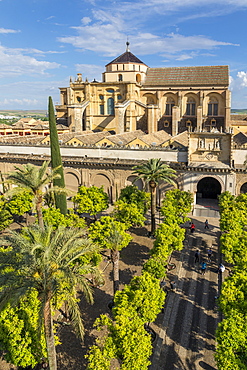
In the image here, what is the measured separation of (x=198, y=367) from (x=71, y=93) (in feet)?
156

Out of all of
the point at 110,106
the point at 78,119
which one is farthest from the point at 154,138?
Result: the point at 78,119

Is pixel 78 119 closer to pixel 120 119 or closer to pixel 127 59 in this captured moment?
pixel 120 119

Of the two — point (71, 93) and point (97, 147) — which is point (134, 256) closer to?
point (97, 147)

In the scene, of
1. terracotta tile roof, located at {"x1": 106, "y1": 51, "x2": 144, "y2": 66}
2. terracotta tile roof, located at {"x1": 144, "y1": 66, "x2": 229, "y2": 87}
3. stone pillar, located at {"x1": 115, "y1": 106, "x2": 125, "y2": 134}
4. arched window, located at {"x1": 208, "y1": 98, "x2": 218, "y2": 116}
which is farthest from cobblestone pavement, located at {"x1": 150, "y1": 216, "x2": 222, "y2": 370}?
terracotta tile roof, located at {"x1": 106, "y1": 51, "x2": 144, "y2": 66}

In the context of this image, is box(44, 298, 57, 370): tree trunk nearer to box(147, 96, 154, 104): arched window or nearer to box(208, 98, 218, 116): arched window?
box(208, 98, 218, 116): arched window

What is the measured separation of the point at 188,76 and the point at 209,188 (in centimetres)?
2623

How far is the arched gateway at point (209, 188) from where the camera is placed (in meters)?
35.7

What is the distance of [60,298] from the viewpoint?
1356 centimetres

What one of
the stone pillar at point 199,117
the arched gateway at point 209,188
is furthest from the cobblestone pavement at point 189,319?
the stone pillar at point 199,117

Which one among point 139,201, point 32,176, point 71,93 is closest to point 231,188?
point 139,201

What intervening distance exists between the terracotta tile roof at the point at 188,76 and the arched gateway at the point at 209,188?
21.9m

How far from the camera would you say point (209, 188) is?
118ft

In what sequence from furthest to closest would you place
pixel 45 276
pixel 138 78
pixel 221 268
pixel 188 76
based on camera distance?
1. pixel 138 78
2. pixel 188 76
3. pixel 221 268
4. pixel 45 276

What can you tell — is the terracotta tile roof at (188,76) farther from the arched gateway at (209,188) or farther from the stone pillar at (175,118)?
the arched gateway at (209,188)
